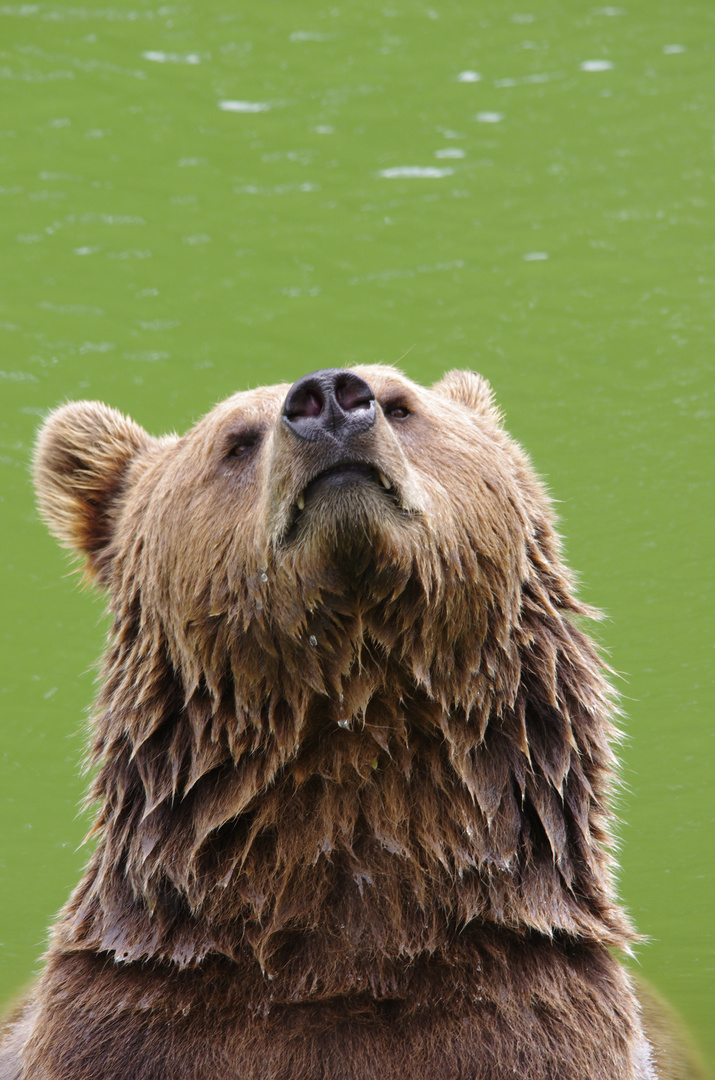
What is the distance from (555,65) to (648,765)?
7324mm

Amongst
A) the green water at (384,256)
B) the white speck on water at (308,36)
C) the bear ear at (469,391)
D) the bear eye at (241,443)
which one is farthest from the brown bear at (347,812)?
the white speck on water at (308,36)

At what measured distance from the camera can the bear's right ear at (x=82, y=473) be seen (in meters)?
5.68

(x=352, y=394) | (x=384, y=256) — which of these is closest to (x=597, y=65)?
(x=384, y=256)

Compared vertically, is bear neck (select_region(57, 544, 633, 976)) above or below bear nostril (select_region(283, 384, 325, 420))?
below

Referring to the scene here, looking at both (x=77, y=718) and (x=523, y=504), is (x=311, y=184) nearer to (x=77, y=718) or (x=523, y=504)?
(x=77, y=718)

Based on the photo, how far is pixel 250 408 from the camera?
480 cm

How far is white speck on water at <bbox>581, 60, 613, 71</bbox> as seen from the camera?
1302 cm

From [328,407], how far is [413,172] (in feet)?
28.0

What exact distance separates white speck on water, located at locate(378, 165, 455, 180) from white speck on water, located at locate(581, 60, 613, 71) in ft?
6.59

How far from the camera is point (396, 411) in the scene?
477 cm

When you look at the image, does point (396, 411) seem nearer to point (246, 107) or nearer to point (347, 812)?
point (347, 812)

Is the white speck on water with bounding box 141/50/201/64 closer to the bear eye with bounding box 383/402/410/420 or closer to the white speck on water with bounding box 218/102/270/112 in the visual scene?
the white speck on water with bounding box 218/102/270/112

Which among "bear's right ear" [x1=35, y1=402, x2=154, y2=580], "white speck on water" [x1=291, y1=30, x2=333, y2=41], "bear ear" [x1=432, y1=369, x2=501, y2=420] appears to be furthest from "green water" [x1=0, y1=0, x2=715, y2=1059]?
"bear ear" [x1=432, y1=369, x2=501, y2=420]

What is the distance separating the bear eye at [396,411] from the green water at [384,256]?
4083 mm
